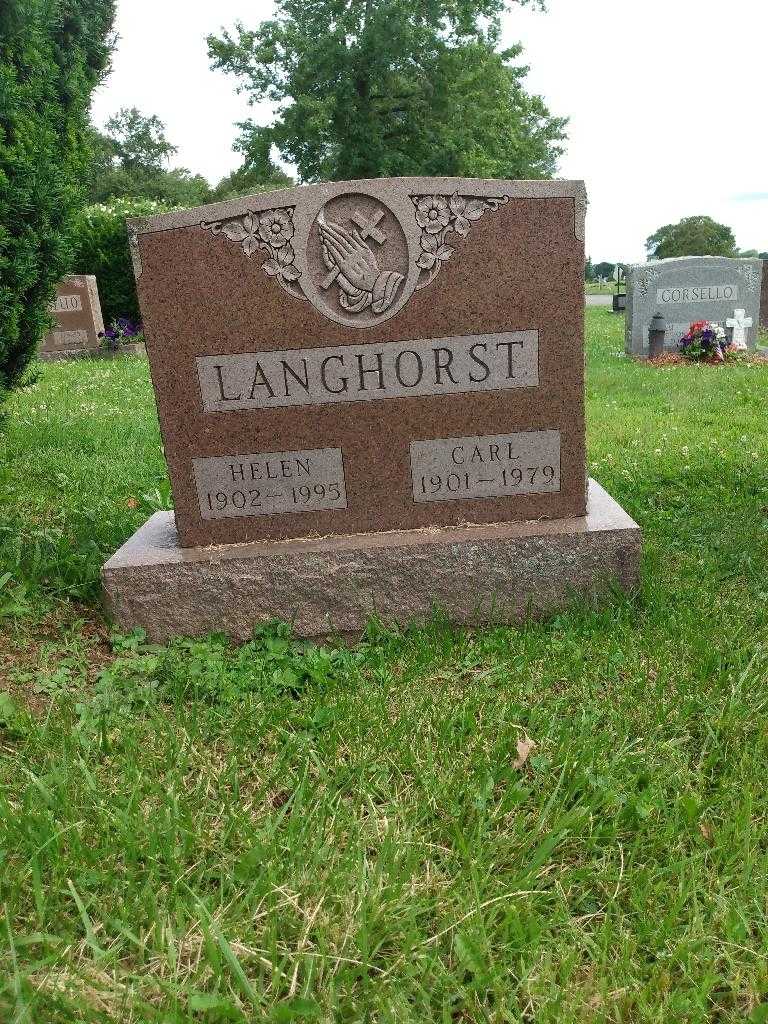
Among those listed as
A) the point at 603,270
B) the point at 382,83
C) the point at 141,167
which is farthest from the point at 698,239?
the point at 141,167

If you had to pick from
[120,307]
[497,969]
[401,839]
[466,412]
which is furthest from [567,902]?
[120,307]

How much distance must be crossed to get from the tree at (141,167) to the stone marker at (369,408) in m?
51.5

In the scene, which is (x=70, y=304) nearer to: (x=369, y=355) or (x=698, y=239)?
(x=369, y=355)

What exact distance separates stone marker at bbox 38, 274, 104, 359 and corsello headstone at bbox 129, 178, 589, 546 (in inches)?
460

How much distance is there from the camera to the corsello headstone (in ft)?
9.47

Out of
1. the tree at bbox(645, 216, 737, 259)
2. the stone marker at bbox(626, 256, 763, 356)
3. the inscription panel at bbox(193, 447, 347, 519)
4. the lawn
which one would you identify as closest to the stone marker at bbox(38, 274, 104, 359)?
the stone marker at bbox(626, 256, 763, 356)

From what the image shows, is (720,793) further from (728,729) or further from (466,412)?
(466,412)

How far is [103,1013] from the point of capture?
1.41 meters

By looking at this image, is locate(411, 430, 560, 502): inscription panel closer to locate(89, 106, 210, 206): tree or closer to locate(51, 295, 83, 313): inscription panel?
locate(51, 295, 83, 313): inscription panel

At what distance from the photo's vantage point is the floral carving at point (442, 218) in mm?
2861

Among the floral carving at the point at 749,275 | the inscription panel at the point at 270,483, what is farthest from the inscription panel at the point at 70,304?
the inscription panel at the point at 270,483

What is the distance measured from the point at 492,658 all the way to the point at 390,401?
41.0 inches

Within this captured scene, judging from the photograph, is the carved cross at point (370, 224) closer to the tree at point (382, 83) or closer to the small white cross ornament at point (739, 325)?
the small white cross ornament at point (739, 325)

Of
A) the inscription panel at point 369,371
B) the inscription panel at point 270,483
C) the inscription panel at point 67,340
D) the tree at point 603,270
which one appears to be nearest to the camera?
the inscription panel at point 369,371
